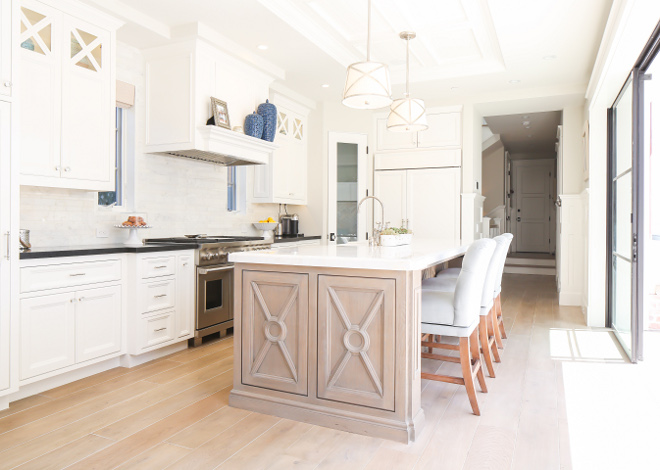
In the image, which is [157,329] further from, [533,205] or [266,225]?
A: [533,205]

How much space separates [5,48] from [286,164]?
11.7 ft

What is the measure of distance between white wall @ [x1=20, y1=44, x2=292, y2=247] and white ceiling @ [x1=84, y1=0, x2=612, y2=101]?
2.67 feet

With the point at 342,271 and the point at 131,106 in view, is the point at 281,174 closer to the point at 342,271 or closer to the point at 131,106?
the point at 131,106

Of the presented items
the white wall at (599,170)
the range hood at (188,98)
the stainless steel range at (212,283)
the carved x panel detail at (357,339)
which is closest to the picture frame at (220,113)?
the range hood at (188,98)

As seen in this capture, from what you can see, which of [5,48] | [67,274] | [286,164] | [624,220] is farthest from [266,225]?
[624,220]

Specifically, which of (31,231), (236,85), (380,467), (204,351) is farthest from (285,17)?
(380,467)

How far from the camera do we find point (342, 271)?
236 centimetres

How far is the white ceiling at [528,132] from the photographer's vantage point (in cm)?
752

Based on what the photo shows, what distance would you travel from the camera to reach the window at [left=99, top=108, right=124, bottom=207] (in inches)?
155

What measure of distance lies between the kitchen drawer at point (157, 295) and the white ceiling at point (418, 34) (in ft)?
6.61

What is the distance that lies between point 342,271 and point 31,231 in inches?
90.5

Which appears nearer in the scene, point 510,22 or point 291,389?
point 291,389

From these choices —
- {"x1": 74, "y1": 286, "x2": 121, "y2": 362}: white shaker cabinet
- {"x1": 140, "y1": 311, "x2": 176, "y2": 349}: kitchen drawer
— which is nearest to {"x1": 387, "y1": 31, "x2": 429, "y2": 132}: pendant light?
{"x1": 140, "y1": 311, "x2": 176, "y2": 349}: kitchen drawer

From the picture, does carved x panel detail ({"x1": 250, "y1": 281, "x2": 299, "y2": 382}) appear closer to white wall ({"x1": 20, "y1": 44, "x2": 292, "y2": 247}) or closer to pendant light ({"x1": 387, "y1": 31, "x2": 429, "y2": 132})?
white wall ({"x1": 20, "y1": 44, "x2": 292, "y2": 247})
